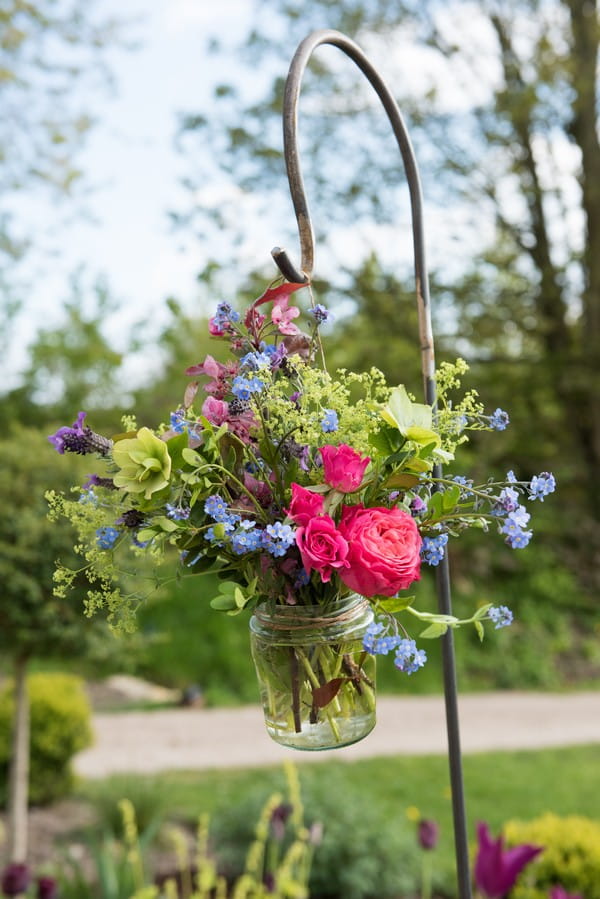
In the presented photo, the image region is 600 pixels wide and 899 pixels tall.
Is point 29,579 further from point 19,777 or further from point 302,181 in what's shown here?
point 302,181

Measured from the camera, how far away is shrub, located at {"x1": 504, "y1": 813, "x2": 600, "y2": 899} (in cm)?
327

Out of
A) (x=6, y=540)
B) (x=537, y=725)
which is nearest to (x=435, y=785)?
(x=537, y=725)

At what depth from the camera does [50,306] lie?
905 centimetres

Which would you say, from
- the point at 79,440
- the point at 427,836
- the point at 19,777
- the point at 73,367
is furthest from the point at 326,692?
the point at 73,367

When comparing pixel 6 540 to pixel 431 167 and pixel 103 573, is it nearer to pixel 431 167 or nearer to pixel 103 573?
pixel 103 573

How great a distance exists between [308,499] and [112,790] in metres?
4.07

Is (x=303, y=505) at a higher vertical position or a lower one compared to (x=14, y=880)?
higher

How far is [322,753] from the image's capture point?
252 inches

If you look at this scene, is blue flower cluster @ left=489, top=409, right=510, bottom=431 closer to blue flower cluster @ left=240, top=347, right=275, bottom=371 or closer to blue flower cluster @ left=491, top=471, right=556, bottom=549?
blue flower cluster @ left=491, top=471, right=556, bottom=549

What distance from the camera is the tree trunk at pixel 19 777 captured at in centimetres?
401

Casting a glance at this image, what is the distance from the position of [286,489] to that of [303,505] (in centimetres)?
8

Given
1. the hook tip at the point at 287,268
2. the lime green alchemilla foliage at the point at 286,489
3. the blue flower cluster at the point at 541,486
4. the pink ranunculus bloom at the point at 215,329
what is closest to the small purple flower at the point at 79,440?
the lime green alchemilla foliage at the point at 286,489

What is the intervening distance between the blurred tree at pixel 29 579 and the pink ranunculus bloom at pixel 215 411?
2.49 meters

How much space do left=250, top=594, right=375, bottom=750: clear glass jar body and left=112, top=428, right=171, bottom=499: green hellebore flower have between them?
231 millimetres
